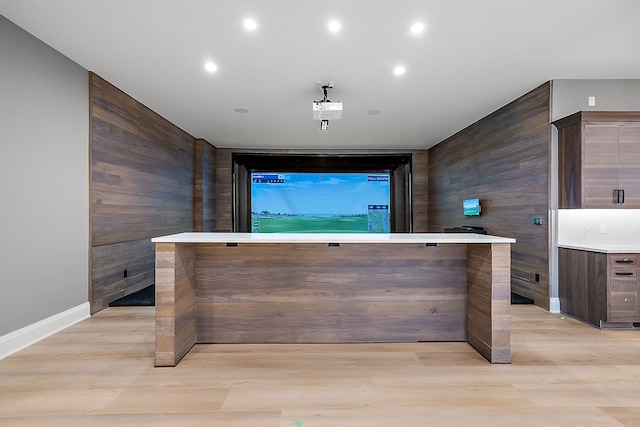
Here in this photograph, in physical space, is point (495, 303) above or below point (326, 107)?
below

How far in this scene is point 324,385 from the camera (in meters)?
1.96

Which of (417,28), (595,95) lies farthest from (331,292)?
(595,95)

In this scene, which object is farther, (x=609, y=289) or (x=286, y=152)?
(x=286, y=152)

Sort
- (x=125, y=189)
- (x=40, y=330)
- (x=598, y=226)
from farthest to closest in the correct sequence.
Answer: (x=125, y=189), (x=598, y=226), (x=40, y=330)

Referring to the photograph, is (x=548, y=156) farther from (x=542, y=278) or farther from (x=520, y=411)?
(x=520, y=411)

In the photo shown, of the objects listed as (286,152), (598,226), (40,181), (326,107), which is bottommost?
(598,226)

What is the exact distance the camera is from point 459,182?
5.83 meters

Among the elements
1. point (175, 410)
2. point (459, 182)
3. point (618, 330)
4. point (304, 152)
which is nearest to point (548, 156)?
point (618, 330)

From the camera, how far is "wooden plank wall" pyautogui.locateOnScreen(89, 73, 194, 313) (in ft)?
11.3

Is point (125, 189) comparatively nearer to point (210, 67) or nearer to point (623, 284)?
point (210, 67)

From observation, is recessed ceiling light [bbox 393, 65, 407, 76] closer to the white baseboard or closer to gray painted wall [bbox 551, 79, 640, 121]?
gray painted wall [bbox 551, 79, 640, 121]

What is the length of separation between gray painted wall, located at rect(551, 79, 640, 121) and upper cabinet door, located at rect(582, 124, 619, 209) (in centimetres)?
45

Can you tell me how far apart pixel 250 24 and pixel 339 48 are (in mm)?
827

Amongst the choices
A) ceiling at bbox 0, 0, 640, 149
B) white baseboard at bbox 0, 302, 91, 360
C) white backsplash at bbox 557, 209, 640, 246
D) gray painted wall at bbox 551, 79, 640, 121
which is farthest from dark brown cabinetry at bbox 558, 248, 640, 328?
white baseboard at bbox 0, 302, 91, 360
